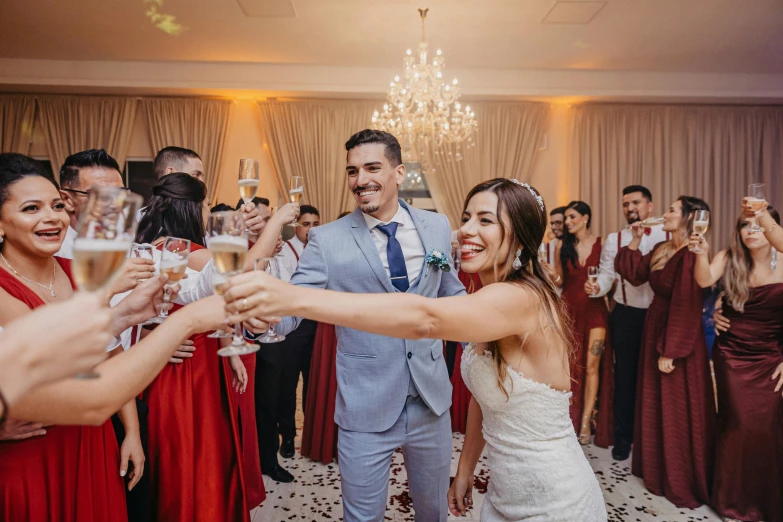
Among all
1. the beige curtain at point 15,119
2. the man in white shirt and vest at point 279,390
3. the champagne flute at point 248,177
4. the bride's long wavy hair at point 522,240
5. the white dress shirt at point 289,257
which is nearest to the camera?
the bride's long wavy hair at point 522,240

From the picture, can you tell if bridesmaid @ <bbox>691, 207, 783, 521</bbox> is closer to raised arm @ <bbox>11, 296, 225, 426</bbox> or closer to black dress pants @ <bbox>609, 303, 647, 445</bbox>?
black dress pants @ <bbox>609, 303, 647, 445</bbox>

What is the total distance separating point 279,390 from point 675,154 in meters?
6.67

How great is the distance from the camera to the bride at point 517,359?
1.29m

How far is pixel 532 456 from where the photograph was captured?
1.43 meters

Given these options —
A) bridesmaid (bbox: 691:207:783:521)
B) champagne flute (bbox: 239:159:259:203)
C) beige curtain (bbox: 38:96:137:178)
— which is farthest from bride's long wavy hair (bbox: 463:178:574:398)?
beige curtain (bbox: 38:96:137:178)

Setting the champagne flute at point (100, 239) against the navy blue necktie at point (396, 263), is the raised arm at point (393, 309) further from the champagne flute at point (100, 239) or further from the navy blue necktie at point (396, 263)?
the navy blue necktie at point (396, 263)

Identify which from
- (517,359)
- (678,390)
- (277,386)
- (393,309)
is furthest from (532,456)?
(277,386)

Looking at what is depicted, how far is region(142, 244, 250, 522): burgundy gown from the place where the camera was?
1.82m

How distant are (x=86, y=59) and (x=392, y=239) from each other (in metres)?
6.17

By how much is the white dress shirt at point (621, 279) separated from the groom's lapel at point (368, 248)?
241 cm

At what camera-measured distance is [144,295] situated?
1.40 metres

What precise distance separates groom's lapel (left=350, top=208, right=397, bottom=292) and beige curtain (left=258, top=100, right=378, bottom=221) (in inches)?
193

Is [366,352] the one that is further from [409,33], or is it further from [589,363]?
[409,33]

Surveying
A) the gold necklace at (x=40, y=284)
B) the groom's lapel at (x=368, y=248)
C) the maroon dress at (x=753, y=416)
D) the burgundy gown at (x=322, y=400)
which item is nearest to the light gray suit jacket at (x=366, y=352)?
the groom's lapel at (x=368, y=248)
